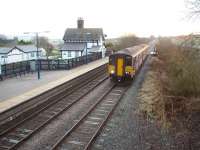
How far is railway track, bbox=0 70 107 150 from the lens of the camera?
11142 millimetres

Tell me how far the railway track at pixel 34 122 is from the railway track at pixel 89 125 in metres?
1.49

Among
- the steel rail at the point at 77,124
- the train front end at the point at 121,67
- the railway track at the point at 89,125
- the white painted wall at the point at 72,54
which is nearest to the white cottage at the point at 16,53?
the white painted wall at the point at 72,54

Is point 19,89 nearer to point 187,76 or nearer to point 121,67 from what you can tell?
point 121,67

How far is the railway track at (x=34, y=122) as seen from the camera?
11.1m

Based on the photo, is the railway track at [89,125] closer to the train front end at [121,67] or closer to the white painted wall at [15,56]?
the train front end at [121,67]

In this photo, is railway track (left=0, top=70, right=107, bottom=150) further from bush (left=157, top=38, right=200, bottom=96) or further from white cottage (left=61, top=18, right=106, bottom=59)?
white cottage (left=61, top=18, right=106, bottom=59)

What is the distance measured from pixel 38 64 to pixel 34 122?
13578 millimetres

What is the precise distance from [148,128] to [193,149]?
2678 millimetres

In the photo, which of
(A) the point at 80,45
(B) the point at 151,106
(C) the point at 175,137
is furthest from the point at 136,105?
(A) the point at 80,45

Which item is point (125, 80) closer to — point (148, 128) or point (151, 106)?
point (151, 106)

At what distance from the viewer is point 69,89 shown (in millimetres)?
21750

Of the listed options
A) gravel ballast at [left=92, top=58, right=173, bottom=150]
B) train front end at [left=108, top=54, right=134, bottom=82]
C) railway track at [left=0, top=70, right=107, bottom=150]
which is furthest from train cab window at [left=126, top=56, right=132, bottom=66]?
gravel ballast at [left=92, top=58, right=173, bottom=150]

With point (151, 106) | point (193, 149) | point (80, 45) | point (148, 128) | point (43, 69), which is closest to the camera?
point (193, 149)

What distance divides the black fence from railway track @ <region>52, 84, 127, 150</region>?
1133cm
